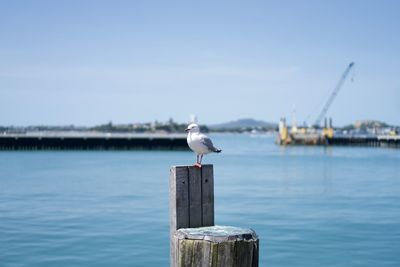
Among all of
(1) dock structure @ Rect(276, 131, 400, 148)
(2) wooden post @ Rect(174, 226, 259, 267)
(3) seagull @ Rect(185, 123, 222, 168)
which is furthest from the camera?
(1) dock structure @ Rect(276, 131, 400, 148)

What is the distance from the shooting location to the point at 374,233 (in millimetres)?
18562

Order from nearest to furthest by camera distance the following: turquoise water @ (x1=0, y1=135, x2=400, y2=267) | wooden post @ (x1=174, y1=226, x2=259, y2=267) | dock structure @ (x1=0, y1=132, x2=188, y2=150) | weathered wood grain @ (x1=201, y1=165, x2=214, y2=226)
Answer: wooden post @ (x1=174, y1=226, x2=259, y2=267) → weathered wood grain @ (x1=201, y1=165, x2=214, y2=226) → turquoise water @ (x1=0, y1=135, x2=400, y2=267) → dock structure @ (x1=0, y1=132, x2=188, y2=150)

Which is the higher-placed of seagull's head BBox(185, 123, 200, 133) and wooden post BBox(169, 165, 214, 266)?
seagull's head BBox(185, 123, 200, 133)

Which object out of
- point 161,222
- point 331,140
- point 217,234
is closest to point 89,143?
point 331,140

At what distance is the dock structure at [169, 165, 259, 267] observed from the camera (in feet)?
16.0

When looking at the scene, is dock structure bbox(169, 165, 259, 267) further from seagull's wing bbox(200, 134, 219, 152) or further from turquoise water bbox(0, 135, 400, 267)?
turquoise water bbox(0, 135, 400, 267)

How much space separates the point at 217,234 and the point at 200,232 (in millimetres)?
174

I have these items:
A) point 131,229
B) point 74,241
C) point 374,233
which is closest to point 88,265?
point 74,241

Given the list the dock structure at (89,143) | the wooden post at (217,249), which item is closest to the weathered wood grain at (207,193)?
the wooden post at (217,249)

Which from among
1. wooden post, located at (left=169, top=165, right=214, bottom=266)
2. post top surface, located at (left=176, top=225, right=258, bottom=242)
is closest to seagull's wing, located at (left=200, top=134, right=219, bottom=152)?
wooden post, located at (left=169, top=165, right=214, bottom=266)

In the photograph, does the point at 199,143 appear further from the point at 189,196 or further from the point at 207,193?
the point at 189,196

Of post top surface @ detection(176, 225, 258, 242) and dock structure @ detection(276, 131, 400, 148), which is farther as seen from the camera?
dock structure @ detection(276, 131, 400, 148)

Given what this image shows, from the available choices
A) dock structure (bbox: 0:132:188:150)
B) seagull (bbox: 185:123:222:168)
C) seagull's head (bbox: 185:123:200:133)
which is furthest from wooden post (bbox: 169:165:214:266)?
dock structure (bbox: 0:132:188:150)

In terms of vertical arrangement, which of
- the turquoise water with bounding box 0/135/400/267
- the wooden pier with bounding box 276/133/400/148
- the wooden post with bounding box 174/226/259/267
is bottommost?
the turquoise water with bounding box 0/135/400/267
